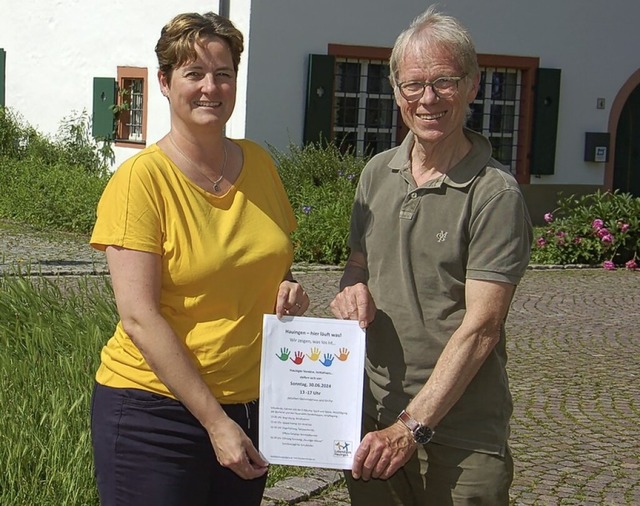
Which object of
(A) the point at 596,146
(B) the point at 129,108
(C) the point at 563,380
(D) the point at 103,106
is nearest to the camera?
(C) the point at 563,380

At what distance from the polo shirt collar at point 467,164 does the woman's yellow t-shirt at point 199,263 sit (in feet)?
1.24

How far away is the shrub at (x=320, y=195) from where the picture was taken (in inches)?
510

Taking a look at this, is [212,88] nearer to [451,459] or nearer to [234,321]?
[234,321]

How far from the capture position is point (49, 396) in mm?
4707

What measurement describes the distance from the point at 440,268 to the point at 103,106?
48.4 feet

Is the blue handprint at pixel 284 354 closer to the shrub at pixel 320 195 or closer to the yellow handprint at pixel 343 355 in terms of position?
the yellow handprint at pixel 343 355

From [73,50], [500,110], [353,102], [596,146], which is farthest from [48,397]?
[596,146]

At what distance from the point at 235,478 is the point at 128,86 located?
47.3ft

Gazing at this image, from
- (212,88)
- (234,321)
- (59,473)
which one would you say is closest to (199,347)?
(234,321)

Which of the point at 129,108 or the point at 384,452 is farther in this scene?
the point at 129,108

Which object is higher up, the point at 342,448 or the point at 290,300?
the point at 290,300

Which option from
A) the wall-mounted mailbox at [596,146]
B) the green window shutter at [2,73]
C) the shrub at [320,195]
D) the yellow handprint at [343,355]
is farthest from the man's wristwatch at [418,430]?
the green window shutter at [2,73]

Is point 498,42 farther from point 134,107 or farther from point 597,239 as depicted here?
point 134,107

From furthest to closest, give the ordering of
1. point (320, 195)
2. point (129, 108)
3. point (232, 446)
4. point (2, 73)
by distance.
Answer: point (2, 73)
point (129, 108)
point (320, 195)
point (232, 446)
